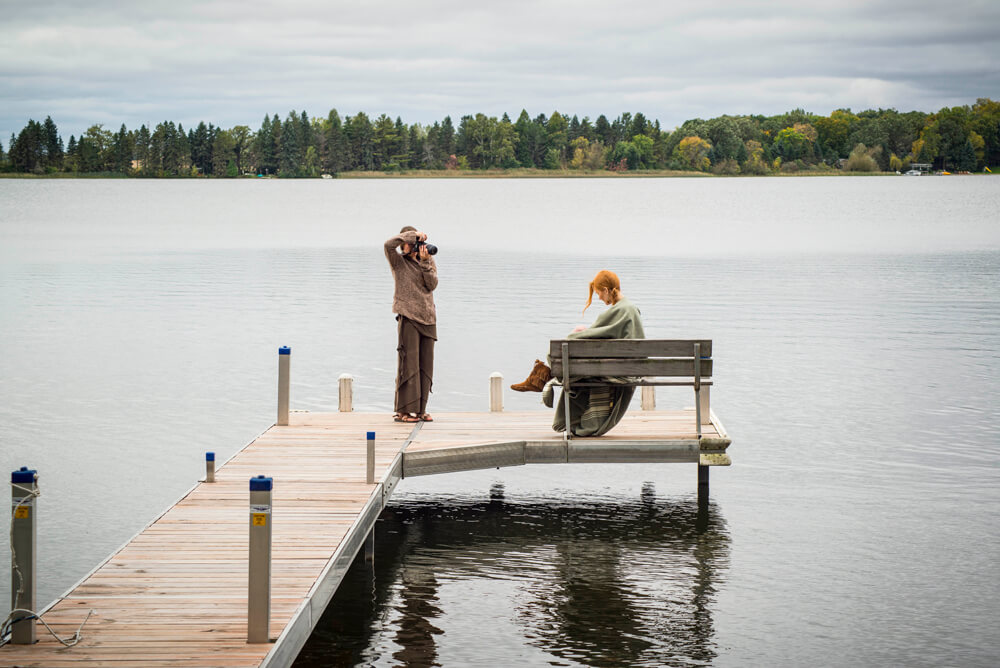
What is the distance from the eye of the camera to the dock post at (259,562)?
584 centimetres

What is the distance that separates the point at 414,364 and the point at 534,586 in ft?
9.82

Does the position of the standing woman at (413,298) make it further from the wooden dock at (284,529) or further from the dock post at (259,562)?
the dock post at (259,562)

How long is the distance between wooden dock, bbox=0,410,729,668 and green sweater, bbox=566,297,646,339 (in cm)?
95

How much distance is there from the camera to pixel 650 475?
13.6 meters

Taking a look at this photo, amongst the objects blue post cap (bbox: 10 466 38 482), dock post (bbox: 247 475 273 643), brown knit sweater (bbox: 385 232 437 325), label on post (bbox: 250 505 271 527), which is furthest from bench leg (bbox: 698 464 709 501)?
blue post cap (bbox: 10 466 38 482)

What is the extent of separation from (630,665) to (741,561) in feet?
8.98

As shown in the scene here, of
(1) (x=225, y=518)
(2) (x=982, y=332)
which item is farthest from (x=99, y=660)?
(2) (x=982, y=332)

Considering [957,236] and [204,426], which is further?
[957,236]

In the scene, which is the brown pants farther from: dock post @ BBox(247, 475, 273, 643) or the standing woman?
dock post @ BBox(247, 475, 273, 643)

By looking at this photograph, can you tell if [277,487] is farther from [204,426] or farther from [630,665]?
[204,426]

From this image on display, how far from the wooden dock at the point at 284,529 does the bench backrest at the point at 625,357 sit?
71 centimetres

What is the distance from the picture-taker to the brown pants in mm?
11602

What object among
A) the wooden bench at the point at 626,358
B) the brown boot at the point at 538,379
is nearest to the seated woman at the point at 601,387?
the brown boot at the point at 538,379

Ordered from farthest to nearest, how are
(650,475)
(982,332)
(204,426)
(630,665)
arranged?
(982,332)
(204,426)
(650,475)
(630,665)
